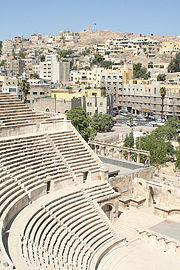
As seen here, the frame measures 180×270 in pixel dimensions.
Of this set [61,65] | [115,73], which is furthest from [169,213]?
[61,65]

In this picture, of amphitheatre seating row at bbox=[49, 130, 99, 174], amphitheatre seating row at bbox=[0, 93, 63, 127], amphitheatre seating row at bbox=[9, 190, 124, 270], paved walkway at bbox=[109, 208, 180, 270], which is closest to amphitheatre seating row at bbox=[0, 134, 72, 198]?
amphitheatre seating row at bbox=[49, 130, 99, 174]

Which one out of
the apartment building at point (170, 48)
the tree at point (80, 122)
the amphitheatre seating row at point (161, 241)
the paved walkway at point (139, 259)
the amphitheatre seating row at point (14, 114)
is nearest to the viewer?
the paved walkway at point (139, 259)

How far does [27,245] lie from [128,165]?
873 inches

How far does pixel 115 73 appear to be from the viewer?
105 metres

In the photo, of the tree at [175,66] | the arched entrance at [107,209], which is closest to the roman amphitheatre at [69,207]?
the arched entrance at [107,209]

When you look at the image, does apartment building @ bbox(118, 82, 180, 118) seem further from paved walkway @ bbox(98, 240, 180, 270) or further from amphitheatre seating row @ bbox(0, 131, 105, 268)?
paved walkway @ bbox(98, 240, 180, 270)

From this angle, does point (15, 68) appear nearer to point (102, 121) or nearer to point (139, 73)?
point (139, 73)

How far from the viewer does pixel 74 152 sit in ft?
104

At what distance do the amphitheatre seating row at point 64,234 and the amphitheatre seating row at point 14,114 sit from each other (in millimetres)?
8224

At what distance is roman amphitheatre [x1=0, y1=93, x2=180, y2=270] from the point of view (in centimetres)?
2106

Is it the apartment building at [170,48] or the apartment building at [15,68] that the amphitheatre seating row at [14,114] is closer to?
the apartment building at [15,68]

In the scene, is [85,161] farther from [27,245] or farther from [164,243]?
[27,245]

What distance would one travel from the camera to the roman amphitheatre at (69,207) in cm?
2106

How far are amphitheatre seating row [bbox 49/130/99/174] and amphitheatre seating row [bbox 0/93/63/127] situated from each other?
8.72 ft
